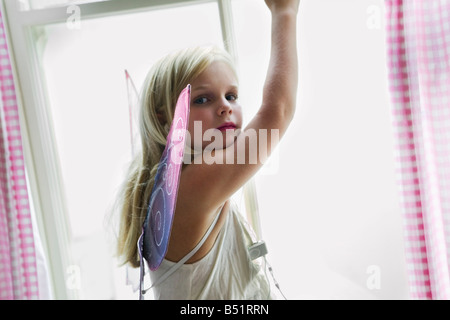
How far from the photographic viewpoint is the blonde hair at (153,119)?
1.40 meters

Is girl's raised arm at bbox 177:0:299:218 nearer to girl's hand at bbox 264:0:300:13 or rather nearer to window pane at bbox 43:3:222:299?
girl's hand at bbox 264:0:300:13

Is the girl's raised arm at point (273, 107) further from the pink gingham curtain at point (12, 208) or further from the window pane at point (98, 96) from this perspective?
the pink gingham curtain at point (12, 208)

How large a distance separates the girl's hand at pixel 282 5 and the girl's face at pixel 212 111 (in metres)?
0.24

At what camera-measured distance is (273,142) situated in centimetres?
141

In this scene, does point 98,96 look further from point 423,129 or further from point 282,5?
point 423,129

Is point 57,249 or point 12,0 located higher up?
point 12,0

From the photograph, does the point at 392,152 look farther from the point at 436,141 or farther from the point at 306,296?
the point at 306,296

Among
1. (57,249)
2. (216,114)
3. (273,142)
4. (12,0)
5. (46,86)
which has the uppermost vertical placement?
(12,0)

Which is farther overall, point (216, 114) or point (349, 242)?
point (349, 242)

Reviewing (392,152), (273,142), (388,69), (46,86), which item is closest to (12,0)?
(46,86)

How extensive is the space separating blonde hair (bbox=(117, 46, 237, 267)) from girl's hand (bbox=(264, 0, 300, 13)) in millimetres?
203

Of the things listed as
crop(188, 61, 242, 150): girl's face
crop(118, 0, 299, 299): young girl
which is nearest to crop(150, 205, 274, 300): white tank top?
crop(118, 0, 299, 299): young girl

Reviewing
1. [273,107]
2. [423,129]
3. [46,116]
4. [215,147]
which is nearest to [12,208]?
[46,116]
